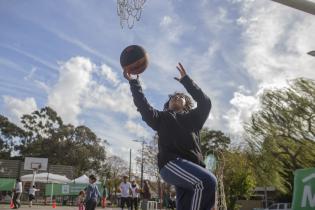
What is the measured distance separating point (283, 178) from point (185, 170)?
117 feet

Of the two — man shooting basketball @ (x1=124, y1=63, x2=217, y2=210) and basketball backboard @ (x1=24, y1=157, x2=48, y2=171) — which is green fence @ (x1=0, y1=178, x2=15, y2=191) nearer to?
basketball backboard @ (x1=24, y1=157, x2=48, y2=171)

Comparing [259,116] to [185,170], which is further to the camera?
[259,116]

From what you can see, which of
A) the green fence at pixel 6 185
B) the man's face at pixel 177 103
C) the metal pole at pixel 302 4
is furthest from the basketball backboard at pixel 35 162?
the man's face at pixel 177 103

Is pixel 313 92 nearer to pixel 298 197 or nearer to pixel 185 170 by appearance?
pixel 298 197

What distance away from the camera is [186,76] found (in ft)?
14.4

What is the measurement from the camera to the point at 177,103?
4.35m

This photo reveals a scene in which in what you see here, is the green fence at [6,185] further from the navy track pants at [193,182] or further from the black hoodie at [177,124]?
the navy track pants at [193,182]

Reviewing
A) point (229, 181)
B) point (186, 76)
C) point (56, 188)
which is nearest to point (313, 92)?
point (229, 181)

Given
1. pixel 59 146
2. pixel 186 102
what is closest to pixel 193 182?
pixel 186 102

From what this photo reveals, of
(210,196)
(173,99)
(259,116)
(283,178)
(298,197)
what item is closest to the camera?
(210,196)

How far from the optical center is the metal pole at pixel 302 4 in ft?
22.3

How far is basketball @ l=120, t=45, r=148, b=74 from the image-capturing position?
4535mm

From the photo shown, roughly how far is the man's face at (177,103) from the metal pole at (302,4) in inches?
133

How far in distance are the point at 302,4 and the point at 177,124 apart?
13.8 ft
